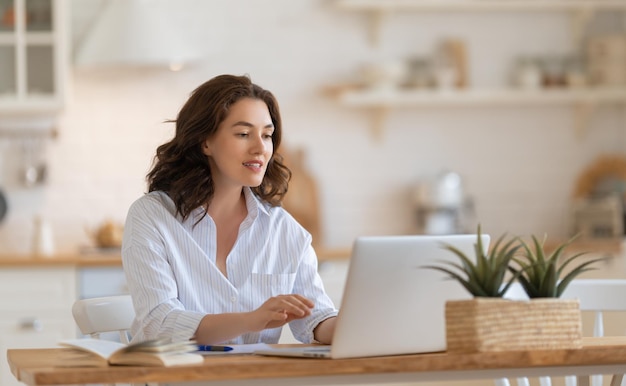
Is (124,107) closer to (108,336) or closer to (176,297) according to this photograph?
(108,336)

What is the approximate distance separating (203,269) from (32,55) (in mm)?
2817

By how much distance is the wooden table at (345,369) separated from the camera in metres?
1.73

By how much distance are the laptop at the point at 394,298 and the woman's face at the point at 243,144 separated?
0.50m

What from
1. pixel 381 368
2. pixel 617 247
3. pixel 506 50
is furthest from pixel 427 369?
pixel 506 50

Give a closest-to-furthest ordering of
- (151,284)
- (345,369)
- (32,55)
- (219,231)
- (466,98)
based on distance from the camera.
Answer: (345,369)
(151,284)
(219,231)
(32,55)
(466,98)

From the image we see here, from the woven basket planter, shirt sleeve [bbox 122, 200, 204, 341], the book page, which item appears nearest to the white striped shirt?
shirt sleeve [bbox 122, 200, 204, 341]

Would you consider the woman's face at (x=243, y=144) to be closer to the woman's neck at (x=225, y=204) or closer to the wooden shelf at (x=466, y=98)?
the woman's neck at (x=225, y=204)

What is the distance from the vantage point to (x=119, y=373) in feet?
5.66

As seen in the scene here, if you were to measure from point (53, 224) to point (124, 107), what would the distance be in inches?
25.0

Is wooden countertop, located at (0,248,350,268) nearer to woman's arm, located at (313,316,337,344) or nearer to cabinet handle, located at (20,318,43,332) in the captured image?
cabinet handle, located at (20,318,43,332)

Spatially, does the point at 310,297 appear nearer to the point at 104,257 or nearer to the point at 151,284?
the point at 151,284

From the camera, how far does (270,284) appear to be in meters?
2.39

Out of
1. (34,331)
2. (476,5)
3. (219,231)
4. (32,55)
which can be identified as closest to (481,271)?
Answer: (219,231)

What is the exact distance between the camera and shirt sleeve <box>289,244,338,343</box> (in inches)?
92.5
